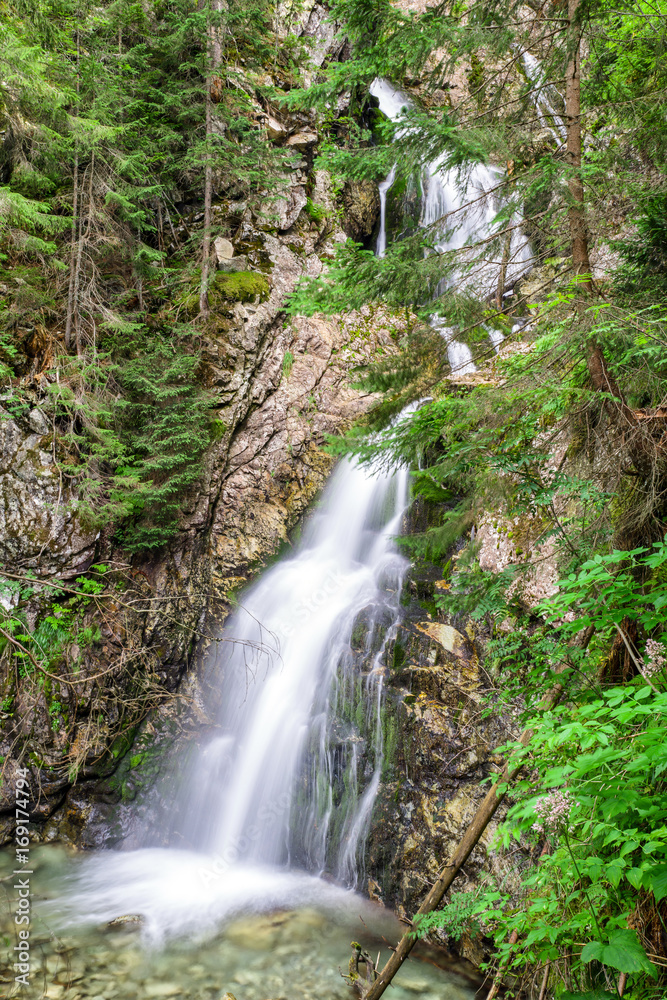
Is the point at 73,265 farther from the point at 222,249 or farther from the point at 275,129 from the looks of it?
the point at 275,129

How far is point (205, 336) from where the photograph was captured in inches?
358

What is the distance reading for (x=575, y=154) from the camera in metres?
3.29

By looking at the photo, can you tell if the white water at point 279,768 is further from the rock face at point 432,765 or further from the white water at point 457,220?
the white water at point 457,220

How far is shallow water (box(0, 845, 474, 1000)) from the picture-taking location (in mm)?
4312

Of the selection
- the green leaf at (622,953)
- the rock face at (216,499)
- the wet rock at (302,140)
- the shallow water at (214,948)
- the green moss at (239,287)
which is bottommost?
the shallow water at (214,948)

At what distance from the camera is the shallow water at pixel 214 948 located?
170 inches

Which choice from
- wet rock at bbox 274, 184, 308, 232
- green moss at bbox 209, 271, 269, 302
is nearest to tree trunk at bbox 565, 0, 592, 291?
green moss at bbox 209, 271, 269, 302

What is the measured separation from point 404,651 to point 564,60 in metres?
5.53

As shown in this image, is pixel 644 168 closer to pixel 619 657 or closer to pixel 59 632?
pixel 619 657

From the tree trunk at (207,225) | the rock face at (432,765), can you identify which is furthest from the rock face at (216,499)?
the rock face at (432,765)

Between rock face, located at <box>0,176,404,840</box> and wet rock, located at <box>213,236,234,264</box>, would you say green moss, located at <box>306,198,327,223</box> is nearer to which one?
rock face, located at <box>0,176,404,840</box>

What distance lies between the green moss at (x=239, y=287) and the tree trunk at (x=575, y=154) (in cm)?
706

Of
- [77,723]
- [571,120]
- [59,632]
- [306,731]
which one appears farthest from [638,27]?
[77,723]

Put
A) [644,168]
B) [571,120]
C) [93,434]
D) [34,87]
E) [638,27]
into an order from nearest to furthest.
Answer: [571,120] → [644,168] → [638,27] → [34,87] → [93,434]
